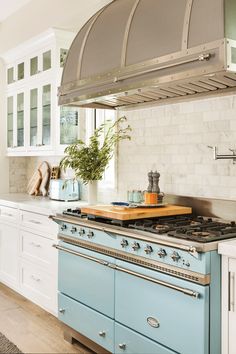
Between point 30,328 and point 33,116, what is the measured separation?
220 centimetres

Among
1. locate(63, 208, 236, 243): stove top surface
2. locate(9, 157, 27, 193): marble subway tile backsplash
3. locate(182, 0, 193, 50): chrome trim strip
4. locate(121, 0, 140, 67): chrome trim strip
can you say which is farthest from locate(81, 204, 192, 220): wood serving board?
locate(9, 157, 27, 193): marble subway tile backsplash

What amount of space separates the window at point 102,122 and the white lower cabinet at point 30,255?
687mm

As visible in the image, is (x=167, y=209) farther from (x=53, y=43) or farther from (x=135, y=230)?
(x=53, y=43)

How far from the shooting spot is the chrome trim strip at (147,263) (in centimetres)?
208

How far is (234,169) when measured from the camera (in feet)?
8.91

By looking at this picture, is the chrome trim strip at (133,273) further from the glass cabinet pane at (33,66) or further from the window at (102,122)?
the glass cabinet pane at (33,66)

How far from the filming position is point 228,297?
2102mm

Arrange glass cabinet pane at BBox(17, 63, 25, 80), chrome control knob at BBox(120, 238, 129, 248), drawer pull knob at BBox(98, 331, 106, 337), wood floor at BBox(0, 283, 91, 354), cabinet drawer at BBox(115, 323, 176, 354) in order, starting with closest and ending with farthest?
cabinet drawer at BBox(115, 323, 176, 354)
chrome control knob at BBox(120, 238, 129, 248)
drawer pull knob at BBox(98, 331, 106, 337)
wood floor at BBox(0, 283, 91, 354)
glass cabinet pane at BBox(17, 63, 25, 80)

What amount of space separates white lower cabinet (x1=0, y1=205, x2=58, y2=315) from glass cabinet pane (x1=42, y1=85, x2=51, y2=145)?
0.77 meters

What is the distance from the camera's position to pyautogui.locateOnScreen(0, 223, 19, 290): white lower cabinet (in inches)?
163

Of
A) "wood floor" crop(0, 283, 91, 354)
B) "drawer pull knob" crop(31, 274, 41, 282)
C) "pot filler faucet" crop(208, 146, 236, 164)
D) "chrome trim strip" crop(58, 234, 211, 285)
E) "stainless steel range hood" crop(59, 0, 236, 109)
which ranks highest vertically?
"stainless steel range hood" crop(59, 0, 236, 109)

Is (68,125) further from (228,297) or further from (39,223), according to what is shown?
(228,297)

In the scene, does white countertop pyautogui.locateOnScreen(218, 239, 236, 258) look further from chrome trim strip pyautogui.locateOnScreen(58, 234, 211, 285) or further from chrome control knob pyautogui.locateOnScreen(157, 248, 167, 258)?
chrome control knob pyautogui.locateOnScreen(157, 248, 167, 258)

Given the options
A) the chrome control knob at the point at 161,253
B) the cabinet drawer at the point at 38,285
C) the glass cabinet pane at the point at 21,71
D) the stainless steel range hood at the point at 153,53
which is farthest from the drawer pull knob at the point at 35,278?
the glass cabinet pane at the point at 21,71
